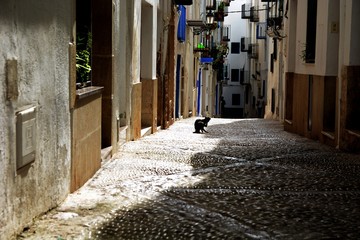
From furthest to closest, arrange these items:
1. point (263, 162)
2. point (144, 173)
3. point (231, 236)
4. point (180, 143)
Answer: point (180, 143), point (263, 162), point (144, 173), point (231, 236)

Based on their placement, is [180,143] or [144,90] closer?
[180,143]

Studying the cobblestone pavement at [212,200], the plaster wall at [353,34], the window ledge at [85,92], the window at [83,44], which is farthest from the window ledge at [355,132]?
the window ledge at [85,92]

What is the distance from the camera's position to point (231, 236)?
517cm

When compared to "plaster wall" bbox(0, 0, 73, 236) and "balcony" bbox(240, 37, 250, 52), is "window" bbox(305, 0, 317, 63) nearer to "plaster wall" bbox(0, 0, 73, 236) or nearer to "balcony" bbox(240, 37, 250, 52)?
"plaster wall" bbox(0, 0, 73, 236)

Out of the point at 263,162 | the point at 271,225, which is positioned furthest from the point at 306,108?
the point at 271,225

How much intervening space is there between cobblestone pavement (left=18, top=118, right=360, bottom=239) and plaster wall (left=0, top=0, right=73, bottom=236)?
25 centimetres

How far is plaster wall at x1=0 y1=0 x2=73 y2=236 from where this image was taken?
449 centimetres

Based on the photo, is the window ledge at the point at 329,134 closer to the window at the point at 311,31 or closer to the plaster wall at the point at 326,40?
the plaster wall at the point at 326,40

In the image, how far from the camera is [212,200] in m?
6.60

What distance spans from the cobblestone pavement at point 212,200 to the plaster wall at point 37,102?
0.82 feet

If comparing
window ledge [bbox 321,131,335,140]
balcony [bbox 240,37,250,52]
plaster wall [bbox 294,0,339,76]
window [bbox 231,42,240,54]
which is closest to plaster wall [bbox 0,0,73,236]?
window ledge [bbox 321,131,335,140]

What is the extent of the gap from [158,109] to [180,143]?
448cm

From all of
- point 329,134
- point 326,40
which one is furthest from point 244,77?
point 329,134

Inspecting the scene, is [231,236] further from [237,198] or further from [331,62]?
[331,62]
